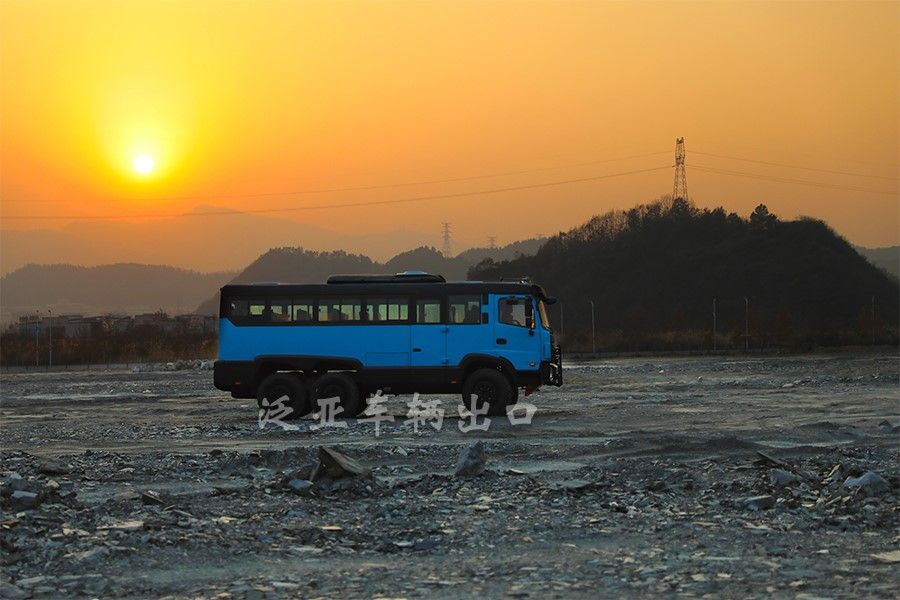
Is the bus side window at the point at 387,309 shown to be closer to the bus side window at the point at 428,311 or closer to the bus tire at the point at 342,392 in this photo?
the bus side window at the point at 428,311

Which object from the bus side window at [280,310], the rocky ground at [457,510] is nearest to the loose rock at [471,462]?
the rocky ground at [457,510]

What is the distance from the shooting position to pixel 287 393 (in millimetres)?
26844

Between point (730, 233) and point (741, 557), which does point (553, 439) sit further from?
point (730, 233)

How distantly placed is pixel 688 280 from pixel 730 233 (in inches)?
536

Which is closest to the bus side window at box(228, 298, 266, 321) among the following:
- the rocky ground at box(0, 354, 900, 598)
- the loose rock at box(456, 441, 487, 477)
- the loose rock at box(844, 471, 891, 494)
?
the rocky ground at box(0, 354, 900, 598)

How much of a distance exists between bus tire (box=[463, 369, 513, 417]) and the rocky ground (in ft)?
6.84

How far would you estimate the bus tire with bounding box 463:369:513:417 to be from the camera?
86.2 ft

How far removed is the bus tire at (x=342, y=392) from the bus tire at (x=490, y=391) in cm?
242

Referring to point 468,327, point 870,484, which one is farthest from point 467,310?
point 870,484

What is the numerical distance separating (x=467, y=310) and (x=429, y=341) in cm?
109

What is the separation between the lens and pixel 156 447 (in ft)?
65.4

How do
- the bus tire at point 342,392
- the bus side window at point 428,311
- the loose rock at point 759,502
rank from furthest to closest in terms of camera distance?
the bus side window at point 428,311 → the bus tire at point 342,392 → the loose rock at point 759,502

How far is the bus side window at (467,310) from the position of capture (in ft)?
87.9

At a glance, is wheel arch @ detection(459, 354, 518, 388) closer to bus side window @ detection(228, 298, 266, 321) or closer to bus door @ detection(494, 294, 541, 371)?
bus door @ detection(494, 294, 541, 371)
